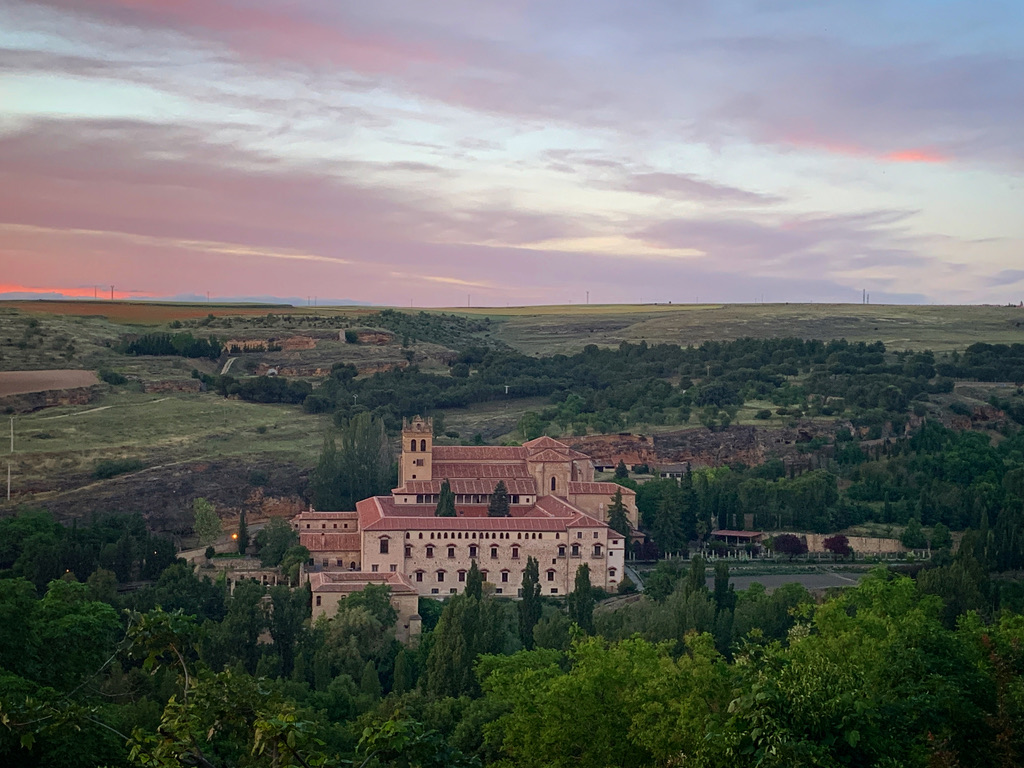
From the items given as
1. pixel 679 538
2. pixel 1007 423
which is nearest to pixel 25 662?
pixel 679 538

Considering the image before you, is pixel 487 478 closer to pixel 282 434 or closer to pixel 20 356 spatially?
pixel 282 434

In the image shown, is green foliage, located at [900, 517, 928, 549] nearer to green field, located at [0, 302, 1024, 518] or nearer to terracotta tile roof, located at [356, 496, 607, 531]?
terracotta tile roof, located at [356, 496, 607, 531]

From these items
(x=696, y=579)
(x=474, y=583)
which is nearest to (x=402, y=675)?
(x=474, y=583)

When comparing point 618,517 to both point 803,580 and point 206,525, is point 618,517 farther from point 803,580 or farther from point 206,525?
point 206,525

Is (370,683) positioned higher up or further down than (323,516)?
further down

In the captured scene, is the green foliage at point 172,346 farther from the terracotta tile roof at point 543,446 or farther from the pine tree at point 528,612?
the pine tree at point 528,612

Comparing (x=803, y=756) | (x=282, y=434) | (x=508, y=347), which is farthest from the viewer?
(x=508, y=347)
